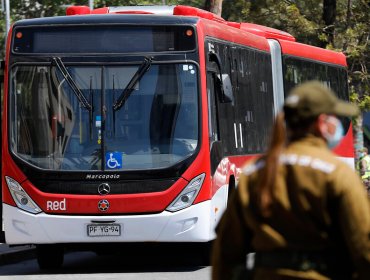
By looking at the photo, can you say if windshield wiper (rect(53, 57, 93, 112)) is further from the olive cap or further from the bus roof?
the olive cap

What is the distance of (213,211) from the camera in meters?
13.8

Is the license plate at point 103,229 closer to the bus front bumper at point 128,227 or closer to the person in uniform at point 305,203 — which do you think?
the bus front bumper at point 128,227

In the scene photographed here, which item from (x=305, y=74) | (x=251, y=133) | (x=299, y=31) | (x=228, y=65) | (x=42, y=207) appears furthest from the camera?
(x=299, y=31)

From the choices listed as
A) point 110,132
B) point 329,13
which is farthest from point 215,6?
point 110,132

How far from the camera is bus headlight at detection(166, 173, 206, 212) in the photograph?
44.1 feet

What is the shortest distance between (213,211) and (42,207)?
1978mm

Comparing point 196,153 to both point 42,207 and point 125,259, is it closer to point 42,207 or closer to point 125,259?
point 42,207

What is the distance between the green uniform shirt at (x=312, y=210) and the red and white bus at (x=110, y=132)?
8.69 meters

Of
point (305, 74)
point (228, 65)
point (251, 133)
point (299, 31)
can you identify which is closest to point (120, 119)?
point (228, 65)

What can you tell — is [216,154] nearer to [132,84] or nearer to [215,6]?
[132,84]

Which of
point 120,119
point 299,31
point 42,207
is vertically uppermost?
point 299,31

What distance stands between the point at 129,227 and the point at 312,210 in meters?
8.87

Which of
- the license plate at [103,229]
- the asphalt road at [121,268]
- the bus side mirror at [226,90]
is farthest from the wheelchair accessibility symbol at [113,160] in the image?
the bus side mirror at [226,90]

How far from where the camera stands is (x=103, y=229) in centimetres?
1340
